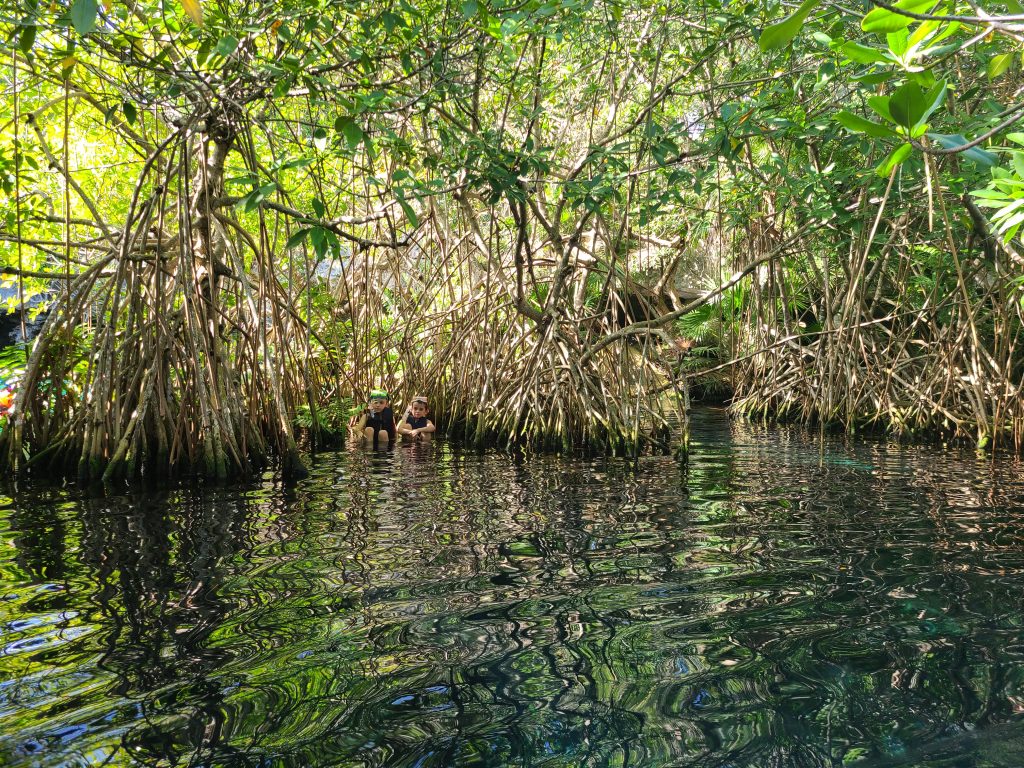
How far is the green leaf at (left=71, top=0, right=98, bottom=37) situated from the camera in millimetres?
1577

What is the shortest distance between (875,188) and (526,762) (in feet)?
18.5

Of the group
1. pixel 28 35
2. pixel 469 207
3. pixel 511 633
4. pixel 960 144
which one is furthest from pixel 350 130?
pixel 469 207

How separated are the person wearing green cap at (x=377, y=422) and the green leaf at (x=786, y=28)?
653 cm

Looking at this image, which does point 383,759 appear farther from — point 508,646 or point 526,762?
point 508,646

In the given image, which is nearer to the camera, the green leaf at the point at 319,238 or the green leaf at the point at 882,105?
the green leaf at the point at 882,105

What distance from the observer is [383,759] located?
5.92ft

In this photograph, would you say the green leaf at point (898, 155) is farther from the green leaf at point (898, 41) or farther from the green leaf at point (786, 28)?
the green leaf at point (786, 28)

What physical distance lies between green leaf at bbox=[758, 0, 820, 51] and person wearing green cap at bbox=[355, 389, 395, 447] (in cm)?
653

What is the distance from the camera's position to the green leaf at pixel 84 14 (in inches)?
62.1

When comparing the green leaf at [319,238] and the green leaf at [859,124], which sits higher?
the green leaf at [319,238]

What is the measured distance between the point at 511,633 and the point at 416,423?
575 centimetres

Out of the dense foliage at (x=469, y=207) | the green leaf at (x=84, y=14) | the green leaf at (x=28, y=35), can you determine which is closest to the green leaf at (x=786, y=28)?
the dense foliage at (x=469, y=207)

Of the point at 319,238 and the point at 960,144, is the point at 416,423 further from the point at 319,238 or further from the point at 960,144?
the point at 960,144

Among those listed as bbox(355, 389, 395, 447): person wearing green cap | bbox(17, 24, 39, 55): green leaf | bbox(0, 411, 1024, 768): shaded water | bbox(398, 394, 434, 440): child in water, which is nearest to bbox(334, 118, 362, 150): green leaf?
bbox(17, 24, 39, 55): green leaf
